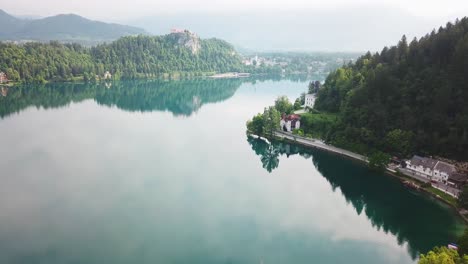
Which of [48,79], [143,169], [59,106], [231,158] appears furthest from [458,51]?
[48,79]

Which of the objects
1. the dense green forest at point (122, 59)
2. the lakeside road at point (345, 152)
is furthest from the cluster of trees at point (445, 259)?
the dense green forest at point (122, 59)

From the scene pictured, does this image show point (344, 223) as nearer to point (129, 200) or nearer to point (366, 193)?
point (366, 193)

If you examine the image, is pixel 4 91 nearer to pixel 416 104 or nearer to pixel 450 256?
pixel 416 104

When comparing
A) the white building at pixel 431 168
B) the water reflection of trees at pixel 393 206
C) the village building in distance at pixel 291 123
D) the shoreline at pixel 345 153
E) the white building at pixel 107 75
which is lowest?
the water reflection of trees at pixel 393 206

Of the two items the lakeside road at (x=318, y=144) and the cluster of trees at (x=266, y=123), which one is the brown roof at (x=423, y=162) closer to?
the lakeside road at (x=318, y=144)

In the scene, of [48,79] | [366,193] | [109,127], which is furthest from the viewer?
[48,79]

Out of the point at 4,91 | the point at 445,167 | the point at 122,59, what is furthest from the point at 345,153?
the point at 122,59

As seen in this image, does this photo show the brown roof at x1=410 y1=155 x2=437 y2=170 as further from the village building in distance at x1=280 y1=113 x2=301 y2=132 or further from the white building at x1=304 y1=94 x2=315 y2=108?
the white building at x1=304 y1=94 x2=315 y2=108
